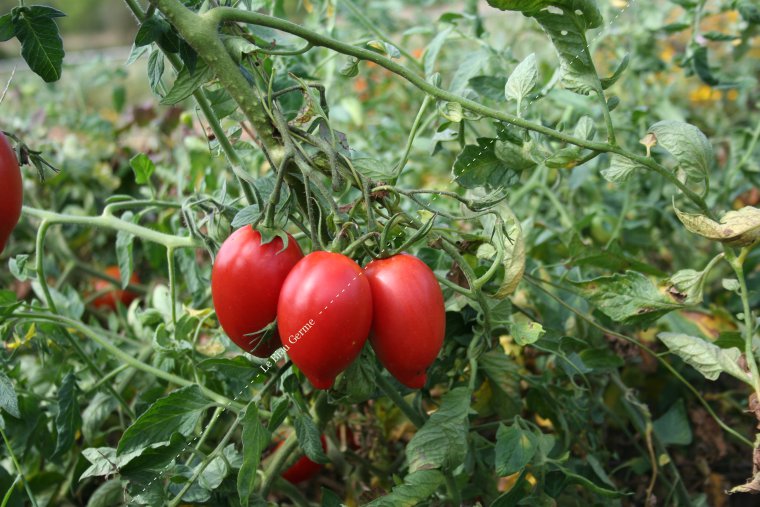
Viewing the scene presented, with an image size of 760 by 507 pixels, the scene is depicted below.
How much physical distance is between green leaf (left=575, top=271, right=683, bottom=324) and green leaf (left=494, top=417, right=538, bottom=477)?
0.13 metres

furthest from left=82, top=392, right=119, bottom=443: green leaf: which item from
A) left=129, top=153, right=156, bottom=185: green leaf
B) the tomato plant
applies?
left=129, top=153, right=156, bottom=185: green leaf

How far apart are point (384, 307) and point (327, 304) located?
0.15ft

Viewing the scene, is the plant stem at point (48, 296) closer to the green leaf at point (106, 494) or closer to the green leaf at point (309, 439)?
the green leaf at point (106, 494)

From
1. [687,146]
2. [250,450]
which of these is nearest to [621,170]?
[687,146]

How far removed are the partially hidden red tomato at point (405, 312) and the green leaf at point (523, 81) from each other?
21cm

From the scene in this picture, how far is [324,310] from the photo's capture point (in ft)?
1.45

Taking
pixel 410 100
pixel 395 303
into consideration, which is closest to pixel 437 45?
pixel 395 303

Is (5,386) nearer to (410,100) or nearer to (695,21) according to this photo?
(695,21)

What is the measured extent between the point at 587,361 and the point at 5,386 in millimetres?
529

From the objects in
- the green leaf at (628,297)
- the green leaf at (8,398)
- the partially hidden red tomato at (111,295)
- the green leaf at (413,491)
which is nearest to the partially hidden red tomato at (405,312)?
the green leaf at (413,491)

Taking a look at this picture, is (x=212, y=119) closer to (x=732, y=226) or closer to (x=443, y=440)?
(x=443, y=440)

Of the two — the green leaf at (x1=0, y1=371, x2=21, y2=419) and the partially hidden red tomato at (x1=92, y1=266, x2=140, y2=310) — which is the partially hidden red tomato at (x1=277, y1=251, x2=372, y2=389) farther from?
the partially hidden red tomato at (x1=92, y1=266, x2=140, y2=310)

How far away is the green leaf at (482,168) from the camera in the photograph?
0.63 m

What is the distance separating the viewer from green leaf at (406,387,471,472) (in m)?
0.57
